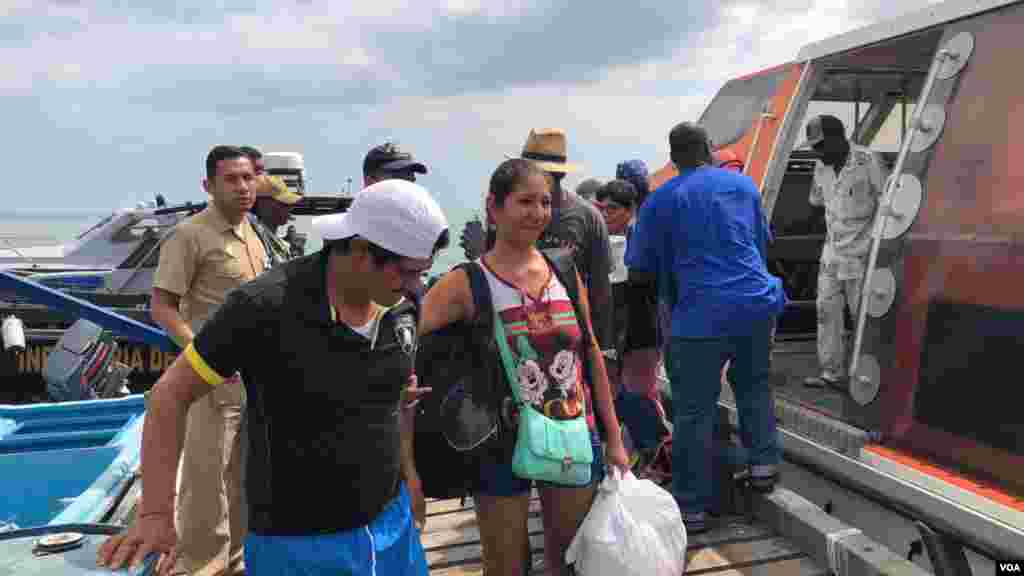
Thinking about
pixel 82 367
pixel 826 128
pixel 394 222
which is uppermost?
pixel 826 128

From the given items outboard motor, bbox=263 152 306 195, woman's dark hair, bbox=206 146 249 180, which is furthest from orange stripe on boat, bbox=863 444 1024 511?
outboard motor, bbox=263 152 306 195

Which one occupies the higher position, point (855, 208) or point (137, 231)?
point (855, 208)

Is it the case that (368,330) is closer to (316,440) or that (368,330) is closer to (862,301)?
(316,440)

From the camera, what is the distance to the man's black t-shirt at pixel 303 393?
1.54 meters

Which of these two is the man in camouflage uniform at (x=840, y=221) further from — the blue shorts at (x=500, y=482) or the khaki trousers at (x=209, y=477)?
the khaki trousers at (x=209, y=477)

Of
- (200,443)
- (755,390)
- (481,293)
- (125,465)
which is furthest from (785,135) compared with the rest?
(125,465)

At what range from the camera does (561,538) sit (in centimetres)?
244

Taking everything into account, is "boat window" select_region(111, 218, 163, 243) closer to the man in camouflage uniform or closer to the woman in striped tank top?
the man in camouflage uniform

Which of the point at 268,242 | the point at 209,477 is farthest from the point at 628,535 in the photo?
the point at 268,242

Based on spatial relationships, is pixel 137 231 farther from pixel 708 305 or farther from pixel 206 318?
pixel 708 305

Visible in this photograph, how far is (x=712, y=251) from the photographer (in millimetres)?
3154

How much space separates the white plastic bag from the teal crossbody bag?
0.58 feet

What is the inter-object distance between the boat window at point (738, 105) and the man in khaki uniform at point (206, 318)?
10.8 feet

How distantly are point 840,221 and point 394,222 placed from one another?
340cm
